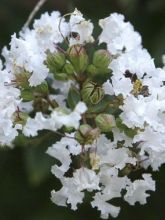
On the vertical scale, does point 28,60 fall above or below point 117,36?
below

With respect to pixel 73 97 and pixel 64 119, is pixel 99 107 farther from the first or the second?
pixel 64 119

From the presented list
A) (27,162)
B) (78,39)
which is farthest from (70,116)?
(27,162)

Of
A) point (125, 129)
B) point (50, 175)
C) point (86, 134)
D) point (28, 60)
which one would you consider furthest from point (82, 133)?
point (50, 175)

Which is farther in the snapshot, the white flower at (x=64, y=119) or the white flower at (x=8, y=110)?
the white flower at (x=8, y=110)

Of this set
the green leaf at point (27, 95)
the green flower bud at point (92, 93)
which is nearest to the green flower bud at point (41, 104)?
the green leaf at point (27, 95)

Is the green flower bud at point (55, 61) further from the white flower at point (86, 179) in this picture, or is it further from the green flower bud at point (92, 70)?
the white flower at point (86, 179)

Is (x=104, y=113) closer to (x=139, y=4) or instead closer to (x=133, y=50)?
(x=133, y=50)
